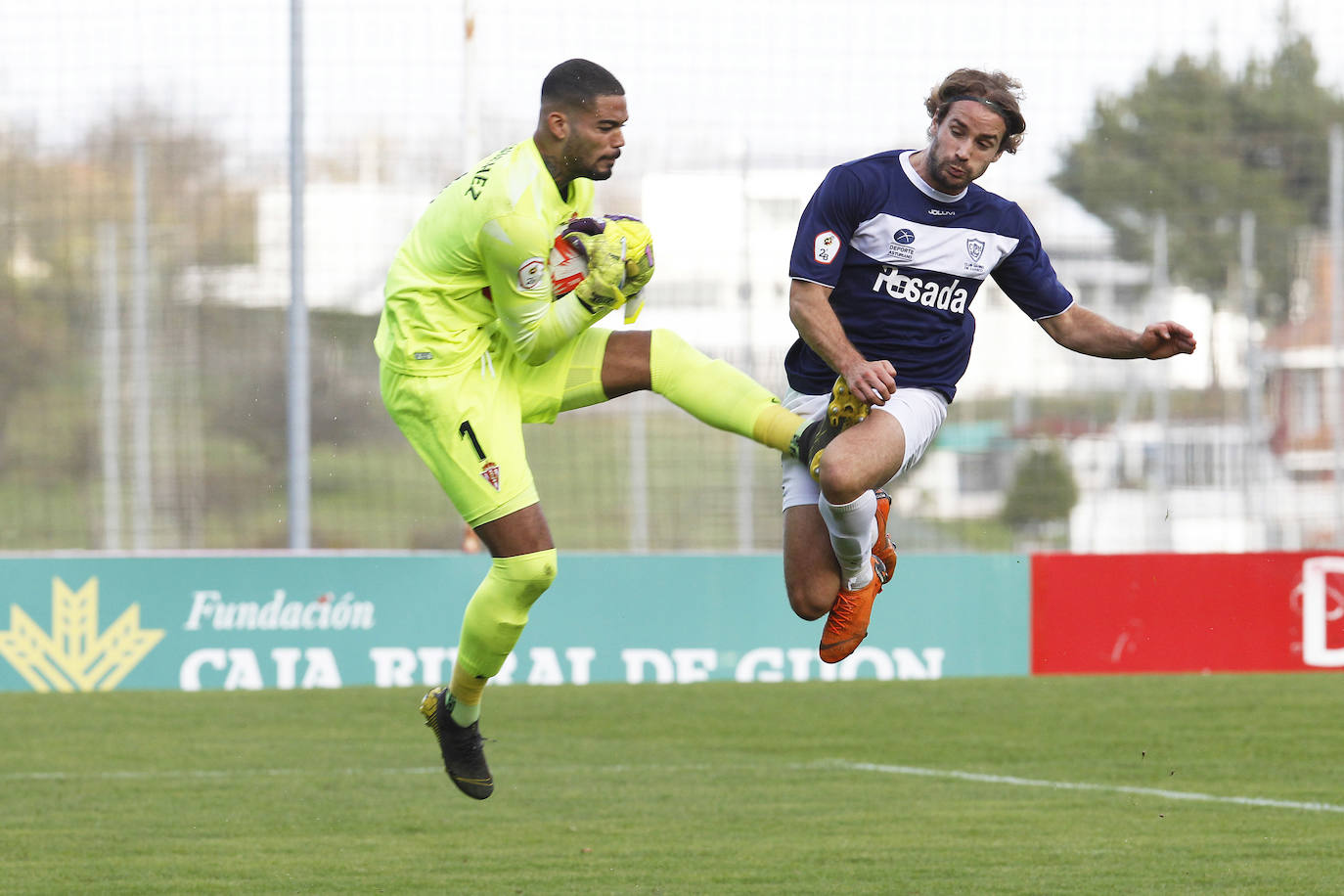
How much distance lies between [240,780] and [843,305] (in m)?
4.89

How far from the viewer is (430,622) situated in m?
13.5

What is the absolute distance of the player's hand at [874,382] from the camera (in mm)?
6332

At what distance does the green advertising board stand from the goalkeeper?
658 cm

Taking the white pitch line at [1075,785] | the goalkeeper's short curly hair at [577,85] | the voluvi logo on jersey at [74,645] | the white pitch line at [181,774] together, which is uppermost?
the goalkeeper's short curly hair at [577,85]

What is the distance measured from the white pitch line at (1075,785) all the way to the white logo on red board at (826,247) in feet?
13.5

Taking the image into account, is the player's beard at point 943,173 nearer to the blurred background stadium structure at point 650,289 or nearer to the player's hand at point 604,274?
the player's hand at point 604,274

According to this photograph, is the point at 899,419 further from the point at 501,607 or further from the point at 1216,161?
the point at 1216,161

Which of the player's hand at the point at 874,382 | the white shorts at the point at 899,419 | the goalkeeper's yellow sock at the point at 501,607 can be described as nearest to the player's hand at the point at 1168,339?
the white shorts at the point at 899,419

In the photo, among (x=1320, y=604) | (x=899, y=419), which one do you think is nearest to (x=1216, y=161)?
(x=1320, y=604)

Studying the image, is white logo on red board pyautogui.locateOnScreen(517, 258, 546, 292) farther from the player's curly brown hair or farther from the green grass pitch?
the green grass pitch

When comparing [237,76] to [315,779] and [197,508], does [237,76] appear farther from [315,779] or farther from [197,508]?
[315,779]

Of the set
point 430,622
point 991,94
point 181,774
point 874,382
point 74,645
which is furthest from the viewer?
point 430,622

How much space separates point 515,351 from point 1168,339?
2.44 metres

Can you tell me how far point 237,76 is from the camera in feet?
47.1
